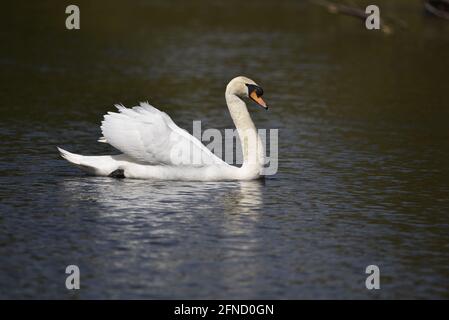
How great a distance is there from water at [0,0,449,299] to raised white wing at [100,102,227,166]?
42cm

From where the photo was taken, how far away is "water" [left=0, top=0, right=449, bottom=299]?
39.8ft

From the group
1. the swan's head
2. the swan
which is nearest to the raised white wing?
the swan

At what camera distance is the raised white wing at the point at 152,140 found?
54.4ft

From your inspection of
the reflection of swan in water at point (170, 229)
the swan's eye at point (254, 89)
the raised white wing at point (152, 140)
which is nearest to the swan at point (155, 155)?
the raised white wing at point (152, 140)

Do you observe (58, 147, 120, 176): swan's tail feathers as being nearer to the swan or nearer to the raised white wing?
the swan

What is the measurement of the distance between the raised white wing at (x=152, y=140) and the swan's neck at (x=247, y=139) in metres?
0.60

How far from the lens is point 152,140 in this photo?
16.5 metres

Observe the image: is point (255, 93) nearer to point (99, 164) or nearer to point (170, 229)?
point (99, 164)

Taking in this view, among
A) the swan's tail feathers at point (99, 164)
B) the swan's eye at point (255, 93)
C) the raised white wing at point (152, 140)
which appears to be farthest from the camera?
the swan's eye at point (255, 93)

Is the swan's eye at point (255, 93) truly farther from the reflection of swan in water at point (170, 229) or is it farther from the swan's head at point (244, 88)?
the reflection of swan in water at point (170, 229)

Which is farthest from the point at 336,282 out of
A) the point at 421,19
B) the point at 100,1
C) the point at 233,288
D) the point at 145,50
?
the point at 100,1

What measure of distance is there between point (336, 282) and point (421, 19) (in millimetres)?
42170

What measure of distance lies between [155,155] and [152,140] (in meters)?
0.27

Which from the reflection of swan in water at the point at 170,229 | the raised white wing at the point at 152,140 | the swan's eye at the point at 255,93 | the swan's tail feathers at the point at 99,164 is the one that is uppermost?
the swan's eye at the point at 255,93
